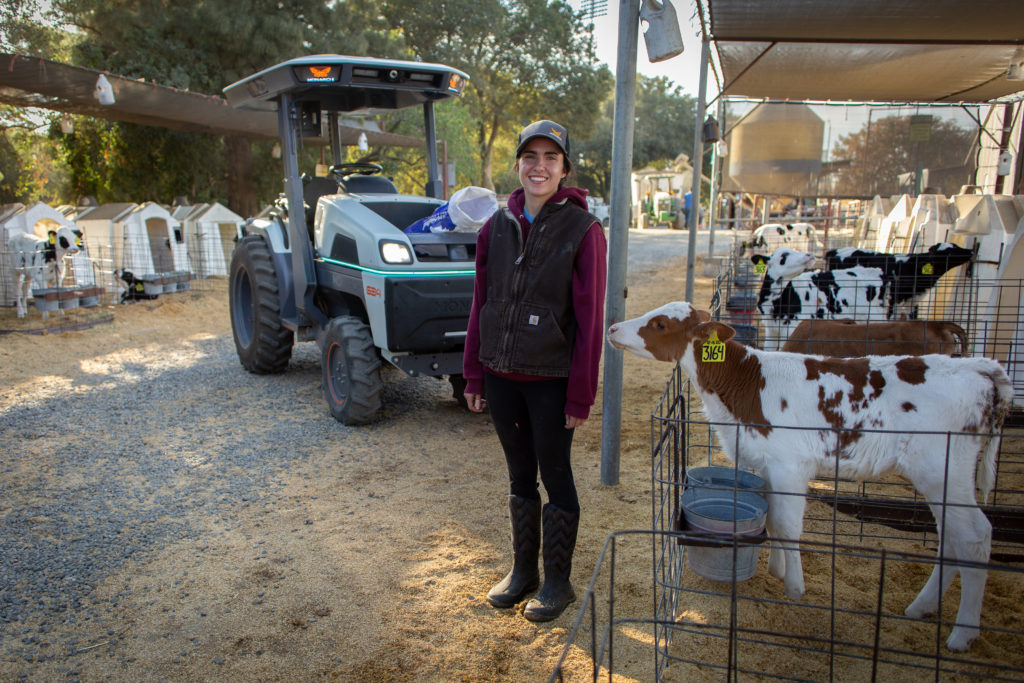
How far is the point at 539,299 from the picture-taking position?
8.59ft

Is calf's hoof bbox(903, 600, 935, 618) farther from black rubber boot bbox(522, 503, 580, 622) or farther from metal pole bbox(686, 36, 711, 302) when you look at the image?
metal pole bbox(686, 36, 711, 302)

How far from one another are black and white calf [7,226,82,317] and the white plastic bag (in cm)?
692

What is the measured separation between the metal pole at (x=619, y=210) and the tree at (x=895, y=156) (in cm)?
949

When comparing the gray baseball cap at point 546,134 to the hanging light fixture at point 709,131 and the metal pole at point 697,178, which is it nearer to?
the metal pole at point 697,178

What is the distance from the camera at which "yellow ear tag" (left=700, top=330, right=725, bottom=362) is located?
3.02 m

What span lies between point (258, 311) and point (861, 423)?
5.23m

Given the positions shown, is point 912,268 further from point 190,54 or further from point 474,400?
point 190,54

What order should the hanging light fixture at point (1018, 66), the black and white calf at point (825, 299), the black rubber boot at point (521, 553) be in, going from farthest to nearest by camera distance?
the hanging light fixture at point (1018, 66), the black and white calf at point (825, 299), the black rubber boot at point (521, 553)

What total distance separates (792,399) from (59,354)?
314 inches

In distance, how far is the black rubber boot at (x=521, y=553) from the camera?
292 centimetres

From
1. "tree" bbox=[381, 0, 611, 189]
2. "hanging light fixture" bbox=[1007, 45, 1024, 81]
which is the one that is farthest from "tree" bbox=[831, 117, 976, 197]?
"tree" bbox=[381, 0, 611, 189]

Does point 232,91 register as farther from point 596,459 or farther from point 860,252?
point 860,252

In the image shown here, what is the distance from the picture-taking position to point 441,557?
338 cm

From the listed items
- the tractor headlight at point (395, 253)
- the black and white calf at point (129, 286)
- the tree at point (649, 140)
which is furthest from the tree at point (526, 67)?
the tractor headlight at point (395, 253)
